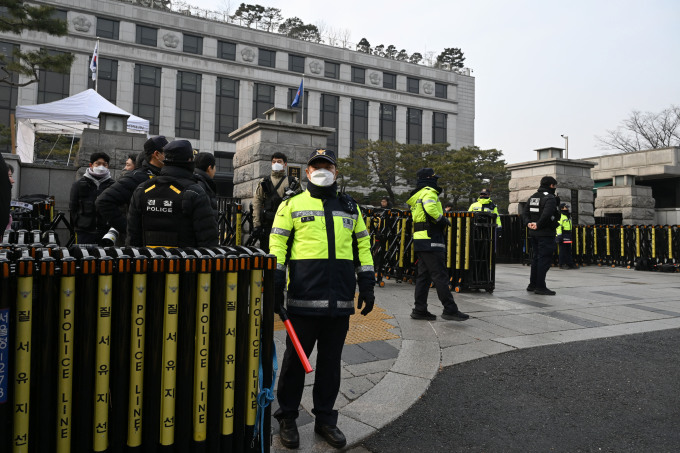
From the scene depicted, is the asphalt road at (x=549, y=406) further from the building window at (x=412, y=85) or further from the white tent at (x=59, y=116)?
the building window at (x=412, y=85)

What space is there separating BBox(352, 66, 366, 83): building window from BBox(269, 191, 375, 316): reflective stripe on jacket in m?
53.4

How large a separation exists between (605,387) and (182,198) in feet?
12.6

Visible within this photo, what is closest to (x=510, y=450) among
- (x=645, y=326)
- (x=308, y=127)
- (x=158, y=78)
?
(x=645, y=326)

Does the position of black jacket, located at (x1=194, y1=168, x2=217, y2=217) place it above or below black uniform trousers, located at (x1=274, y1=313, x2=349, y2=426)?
above

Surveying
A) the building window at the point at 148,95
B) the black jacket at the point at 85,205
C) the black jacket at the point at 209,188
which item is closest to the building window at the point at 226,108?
the building window at the point at 148,95

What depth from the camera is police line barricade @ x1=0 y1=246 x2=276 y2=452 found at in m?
2.19

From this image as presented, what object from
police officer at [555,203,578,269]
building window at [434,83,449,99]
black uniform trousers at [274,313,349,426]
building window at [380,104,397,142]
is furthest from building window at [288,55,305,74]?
black uniform trousers at [274,313,349,426]

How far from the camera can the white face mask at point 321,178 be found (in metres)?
3.41

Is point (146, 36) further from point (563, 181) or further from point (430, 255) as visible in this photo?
point (430, 255)

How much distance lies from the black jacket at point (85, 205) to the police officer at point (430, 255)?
4105 millimetres

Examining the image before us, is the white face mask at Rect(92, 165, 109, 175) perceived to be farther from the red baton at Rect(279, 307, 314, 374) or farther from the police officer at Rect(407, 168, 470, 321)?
the red baton at Rect(279, 307, 314, 374)

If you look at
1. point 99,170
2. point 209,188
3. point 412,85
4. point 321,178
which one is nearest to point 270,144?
point 99,170

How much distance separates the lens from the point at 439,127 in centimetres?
5897

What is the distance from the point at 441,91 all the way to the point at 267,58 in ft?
73.1
